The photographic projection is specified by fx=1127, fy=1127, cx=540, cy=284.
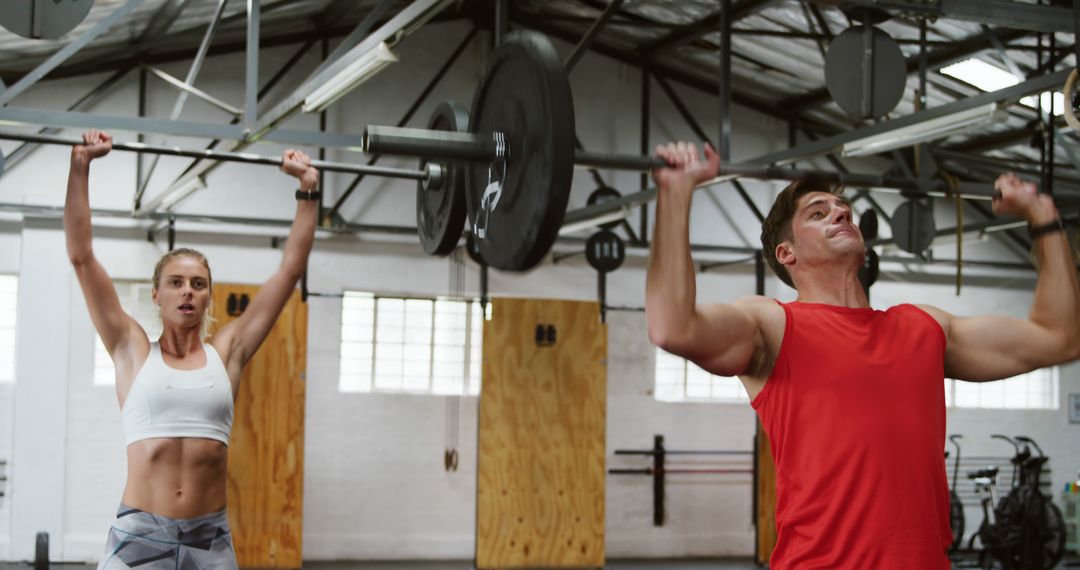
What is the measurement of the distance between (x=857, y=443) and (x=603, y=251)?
5986 mm

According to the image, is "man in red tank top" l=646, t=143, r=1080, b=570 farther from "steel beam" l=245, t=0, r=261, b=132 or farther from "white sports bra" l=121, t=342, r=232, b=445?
"steel beam" l=245, t=0, r=261, b=132

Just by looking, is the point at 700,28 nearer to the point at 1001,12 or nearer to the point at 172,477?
the point at 1001,12

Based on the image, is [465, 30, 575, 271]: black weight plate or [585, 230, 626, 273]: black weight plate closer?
[465, 30, 575, 271]: black weight plate

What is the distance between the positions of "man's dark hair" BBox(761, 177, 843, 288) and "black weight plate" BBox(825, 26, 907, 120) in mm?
2536

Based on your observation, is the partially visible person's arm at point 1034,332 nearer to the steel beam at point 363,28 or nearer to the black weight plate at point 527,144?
the black weight plate at point 527,144

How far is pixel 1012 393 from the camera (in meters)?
9.87

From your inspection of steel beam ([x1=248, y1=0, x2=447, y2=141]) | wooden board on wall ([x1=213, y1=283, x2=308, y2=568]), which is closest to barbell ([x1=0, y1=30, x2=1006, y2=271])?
steel beam ([x1=248, y1=0, x2=447, y2=141])

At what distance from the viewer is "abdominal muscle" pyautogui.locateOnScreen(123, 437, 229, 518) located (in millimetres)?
2521

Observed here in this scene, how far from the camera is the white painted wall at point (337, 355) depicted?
24.7 feet

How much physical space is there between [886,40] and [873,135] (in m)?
0.73

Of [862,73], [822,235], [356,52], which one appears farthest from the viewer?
[356,52]

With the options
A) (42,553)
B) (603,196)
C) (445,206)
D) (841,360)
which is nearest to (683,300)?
(841,360)

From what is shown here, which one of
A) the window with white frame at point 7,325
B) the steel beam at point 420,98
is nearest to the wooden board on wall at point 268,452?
the steel beam at point 420,98

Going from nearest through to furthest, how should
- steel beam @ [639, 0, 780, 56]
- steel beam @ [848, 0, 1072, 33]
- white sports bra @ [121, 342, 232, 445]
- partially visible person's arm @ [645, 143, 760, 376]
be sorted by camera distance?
partially visible person's arm @ [645, 143, 760, 376] < white sports bra @ [121, 342, 232, 445] < steel beam @ [848, 0, 1072, 33] < steel beam @ [639, 0, 780, 56]
